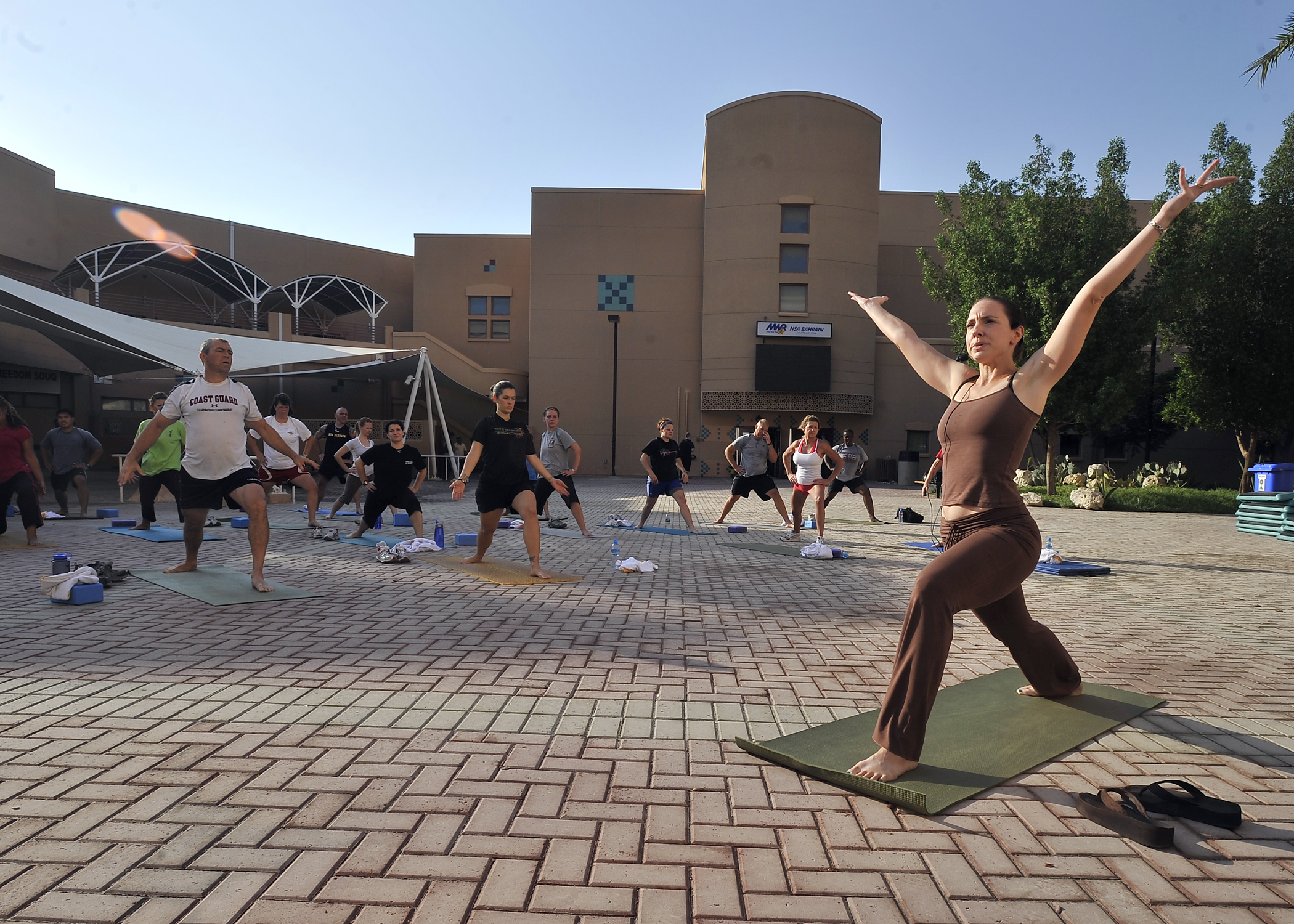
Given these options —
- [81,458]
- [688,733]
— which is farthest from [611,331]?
[688,733]

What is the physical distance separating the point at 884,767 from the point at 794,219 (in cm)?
3105

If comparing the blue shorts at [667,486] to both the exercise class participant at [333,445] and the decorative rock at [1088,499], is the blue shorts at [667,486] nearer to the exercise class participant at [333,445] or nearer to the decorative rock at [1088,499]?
the exercise class participant at [333,445]

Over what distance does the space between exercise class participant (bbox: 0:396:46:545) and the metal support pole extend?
77.0 ft

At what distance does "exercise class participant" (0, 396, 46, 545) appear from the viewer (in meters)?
9.44

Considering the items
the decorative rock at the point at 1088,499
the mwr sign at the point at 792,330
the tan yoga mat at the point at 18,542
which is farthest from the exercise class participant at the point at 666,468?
the mwr sign at the point at 792,330

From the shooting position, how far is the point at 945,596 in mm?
2967

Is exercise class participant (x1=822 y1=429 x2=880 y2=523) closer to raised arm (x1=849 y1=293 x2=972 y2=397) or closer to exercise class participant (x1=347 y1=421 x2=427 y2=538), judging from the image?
exercise class participant (x1=347 y1=421 x2=427 y2=538)

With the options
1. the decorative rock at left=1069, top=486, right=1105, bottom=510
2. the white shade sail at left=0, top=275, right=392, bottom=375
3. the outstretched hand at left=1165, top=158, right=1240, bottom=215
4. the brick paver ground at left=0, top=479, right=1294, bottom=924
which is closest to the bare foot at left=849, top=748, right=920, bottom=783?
the brick paver ground at left=0, top=479, right=1294, bottom=924

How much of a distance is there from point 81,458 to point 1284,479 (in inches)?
857

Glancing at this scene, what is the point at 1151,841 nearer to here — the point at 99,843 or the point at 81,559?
the point at 99,843

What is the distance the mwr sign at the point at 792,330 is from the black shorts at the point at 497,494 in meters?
24.7

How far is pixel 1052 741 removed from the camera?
357cm

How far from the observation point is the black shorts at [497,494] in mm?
7797

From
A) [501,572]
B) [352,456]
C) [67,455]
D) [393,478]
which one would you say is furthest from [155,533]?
[501,572]
